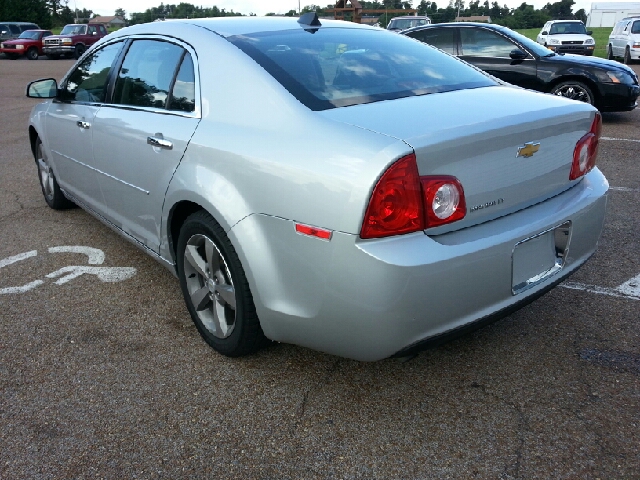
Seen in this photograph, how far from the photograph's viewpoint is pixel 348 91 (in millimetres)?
2775

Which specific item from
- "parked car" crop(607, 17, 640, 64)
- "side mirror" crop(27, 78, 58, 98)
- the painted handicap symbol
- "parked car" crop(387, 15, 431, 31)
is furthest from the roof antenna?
"parked car" crop(387, 15, 431, 31)

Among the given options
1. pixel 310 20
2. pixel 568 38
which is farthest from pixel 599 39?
pixel 310 20

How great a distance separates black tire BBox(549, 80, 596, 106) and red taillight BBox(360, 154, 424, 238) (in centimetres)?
822

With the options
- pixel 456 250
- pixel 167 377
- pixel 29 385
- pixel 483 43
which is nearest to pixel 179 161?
pixel 167 377

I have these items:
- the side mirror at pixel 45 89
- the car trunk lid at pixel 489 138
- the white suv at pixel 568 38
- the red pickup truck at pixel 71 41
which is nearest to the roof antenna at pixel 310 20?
the car trunk lid at pixel 489 138

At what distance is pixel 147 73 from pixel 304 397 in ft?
6.79

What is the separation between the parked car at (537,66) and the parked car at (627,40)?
1143 cm

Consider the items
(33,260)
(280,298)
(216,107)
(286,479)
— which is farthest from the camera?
(33,260)

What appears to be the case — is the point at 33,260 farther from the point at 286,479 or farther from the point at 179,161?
the point at 286,479

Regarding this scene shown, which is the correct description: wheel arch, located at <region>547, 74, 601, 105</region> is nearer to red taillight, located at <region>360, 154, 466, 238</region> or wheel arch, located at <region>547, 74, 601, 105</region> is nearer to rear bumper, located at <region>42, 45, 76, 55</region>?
red taillight, located at <region>360, 154, 466, 238</region>

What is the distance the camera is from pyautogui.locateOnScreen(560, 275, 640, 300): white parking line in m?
3.60

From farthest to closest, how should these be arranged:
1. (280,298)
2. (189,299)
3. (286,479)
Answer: (189,299) < (280,298) < (286,479)

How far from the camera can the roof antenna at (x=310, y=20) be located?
347cm

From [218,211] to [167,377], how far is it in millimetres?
848
